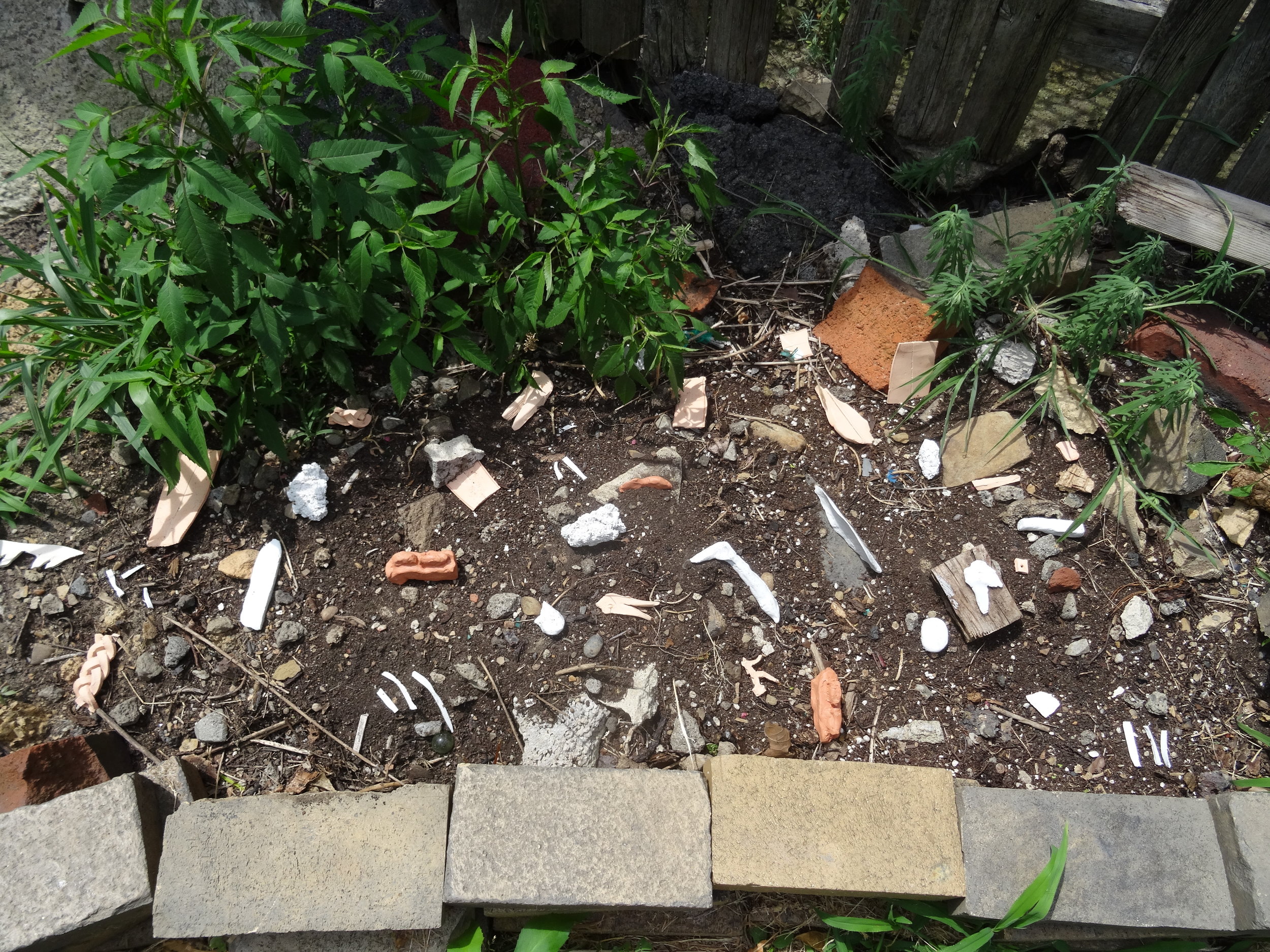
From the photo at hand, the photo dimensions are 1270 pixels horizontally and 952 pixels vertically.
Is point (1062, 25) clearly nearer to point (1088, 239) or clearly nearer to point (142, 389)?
point (1088, 239)

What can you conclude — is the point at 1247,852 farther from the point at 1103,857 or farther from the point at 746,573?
the point at 746,573

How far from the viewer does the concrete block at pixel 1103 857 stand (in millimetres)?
1839

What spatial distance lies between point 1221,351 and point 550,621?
219cm

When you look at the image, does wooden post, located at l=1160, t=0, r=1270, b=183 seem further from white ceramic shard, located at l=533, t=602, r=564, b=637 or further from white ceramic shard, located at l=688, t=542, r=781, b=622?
white ceramic shard, located at l=533, t=602, r=564, b=637

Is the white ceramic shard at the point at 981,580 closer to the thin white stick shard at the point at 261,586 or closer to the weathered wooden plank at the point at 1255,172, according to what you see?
the weathered wooden plank at the point at 1255,172

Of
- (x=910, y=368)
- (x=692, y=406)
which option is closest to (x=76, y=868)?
A: (x=692, y=406)

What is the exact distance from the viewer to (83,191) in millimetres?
1857

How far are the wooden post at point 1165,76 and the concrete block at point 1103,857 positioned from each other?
1.87m

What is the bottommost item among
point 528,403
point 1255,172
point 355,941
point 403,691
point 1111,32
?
point 355,941

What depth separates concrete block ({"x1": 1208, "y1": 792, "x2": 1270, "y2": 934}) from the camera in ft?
5.99

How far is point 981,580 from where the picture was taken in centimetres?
218

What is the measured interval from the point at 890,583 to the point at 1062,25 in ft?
5.80

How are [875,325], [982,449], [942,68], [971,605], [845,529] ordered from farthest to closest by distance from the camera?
[942,68]
[875,325]
[982,449]
[845,529]
[971,605]

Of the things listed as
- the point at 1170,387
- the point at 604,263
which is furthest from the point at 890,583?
the point at 604,263
